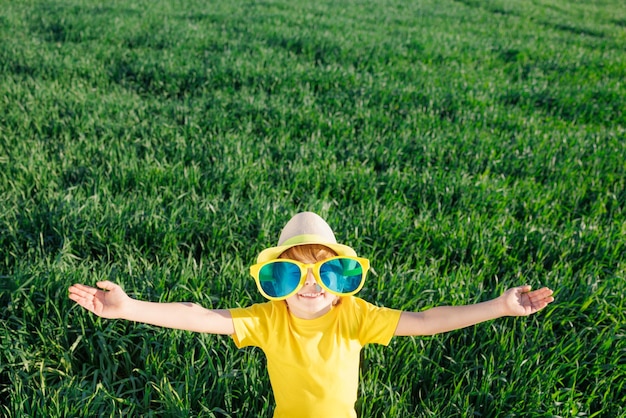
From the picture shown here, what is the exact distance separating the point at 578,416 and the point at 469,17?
12.6 m

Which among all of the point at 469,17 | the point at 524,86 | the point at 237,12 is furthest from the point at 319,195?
the point at 469,17

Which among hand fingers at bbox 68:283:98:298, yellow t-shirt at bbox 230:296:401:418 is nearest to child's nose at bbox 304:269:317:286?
yellow t-shirt at bbox 230:296:401:418

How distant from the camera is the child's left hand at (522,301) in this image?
4.99ft

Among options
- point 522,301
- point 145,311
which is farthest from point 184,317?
point 522,301

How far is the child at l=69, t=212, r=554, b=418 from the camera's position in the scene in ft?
4.86

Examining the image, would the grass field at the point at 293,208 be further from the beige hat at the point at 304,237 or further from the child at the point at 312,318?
the beige hat at the point at 304,237

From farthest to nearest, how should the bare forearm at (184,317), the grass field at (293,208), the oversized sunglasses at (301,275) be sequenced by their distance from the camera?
the grass field at (293,208)
the bare forearm at (184,317)
the oversized sunglasses at (301,275)

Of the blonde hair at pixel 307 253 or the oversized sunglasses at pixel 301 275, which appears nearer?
the oversized sunglasses at pixel 301 275

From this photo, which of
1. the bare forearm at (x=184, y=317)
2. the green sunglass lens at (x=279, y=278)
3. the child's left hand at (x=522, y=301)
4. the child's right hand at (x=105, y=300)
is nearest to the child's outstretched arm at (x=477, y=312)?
the child's left hand at (x=522, y=301)

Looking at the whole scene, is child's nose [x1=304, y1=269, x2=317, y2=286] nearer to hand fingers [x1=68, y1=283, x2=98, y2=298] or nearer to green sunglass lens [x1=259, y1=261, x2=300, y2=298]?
green sunglass lens [x1=259, y1=261, x2=300, y2=298]

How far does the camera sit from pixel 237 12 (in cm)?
1080

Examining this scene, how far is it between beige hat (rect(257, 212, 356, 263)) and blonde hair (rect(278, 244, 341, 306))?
27mm

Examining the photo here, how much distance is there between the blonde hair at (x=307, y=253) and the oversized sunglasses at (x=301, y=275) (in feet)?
0.30

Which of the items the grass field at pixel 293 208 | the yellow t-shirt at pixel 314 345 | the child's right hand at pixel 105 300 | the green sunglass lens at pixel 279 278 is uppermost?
the green sunglass lens at pixel 279 278
